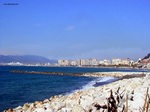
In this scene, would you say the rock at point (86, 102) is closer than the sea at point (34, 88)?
Yes

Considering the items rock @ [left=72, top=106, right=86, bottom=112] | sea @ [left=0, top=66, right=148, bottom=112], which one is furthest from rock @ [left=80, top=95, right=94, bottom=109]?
sea @ [left=0, top=66, right=148, bottom=112]

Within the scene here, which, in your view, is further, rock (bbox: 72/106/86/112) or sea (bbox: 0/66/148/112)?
sea (bbox: 0/66/148/112)

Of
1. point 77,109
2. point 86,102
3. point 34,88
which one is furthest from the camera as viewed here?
point 34,88

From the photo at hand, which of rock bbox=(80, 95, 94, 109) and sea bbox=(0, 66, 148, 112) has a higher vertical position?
rock bbox=(80, 95, 94, 109)

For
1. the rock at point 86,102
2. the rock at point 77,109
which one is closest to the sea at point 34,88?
the rock at point 86,102

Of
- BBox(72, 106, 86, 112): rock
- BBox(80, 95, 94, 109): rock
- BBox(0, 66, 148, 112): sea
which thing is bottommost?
BBox(0, 66, 148, 112): sea

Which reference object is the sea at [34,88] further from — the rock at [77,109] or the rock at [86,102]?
the rock at [77,109]

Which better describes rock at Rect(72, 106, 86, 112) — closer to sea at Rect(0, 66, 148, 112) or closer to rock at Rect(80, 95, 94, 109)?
rock at Rect(80, 95, 94, 109)

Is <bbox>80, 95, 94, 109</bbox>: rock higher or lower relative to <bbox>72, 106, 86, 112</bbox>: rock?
higher

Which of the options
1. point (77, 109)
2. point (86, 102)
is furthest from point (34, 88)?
point (77, 109)

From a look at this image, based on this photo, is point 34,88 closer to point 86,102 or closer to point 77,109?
point 86,102

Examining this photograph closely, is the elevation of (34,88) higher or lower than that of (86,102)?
lower

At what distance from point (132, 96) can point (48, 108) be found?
3098 mm

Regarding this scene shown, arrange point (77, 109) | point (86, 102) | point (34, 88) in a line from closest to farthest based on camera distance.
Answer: point (77, 109)
point (86, 102)
point (34, 88)
